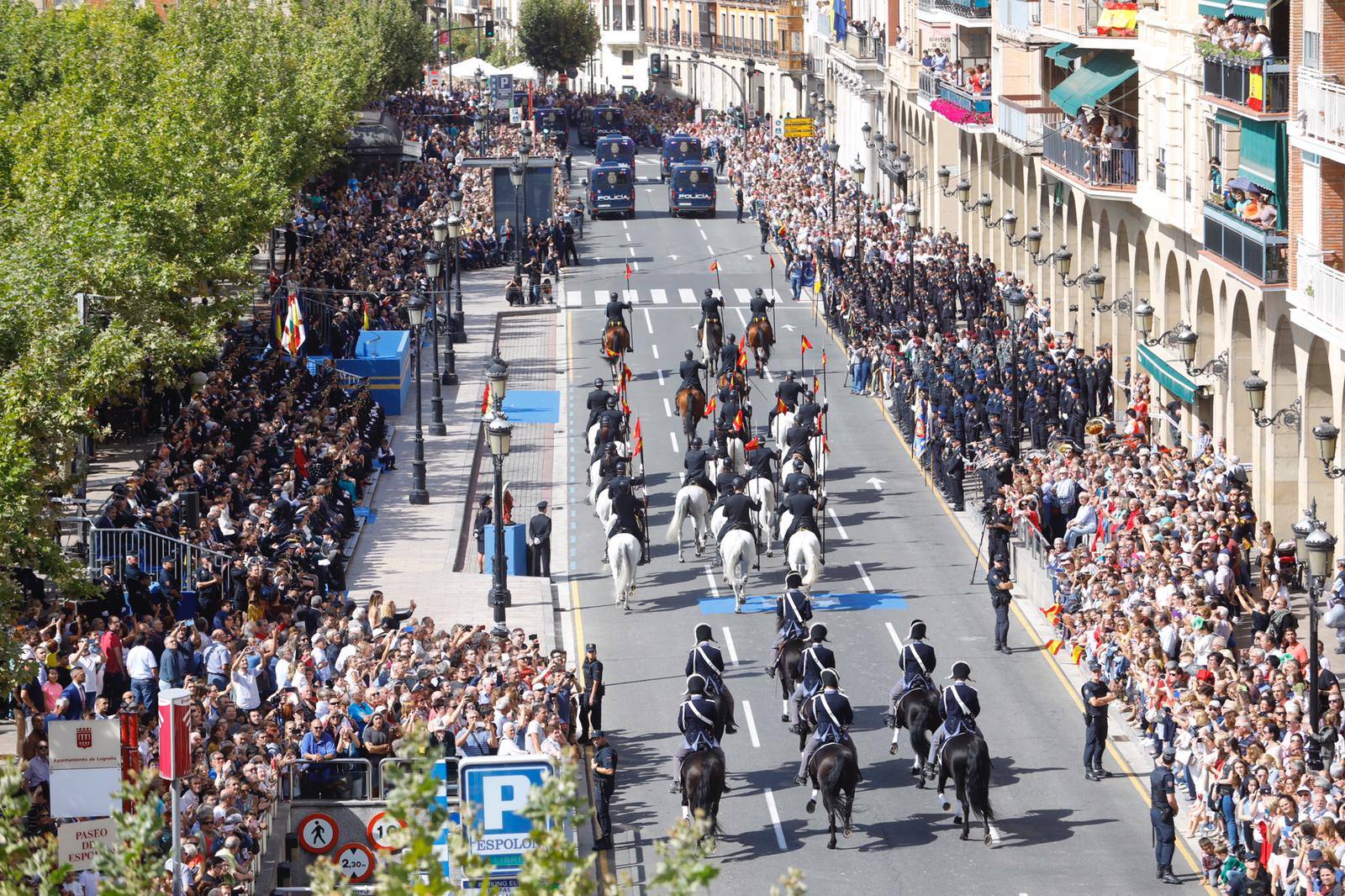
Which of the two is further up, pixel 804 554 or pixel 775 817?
A: pixel 804 554

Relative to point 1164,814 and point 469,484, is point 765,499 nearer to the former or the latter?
point 469,484

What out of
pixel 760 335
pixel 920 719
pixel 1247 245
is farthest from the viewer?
pixel 760 335

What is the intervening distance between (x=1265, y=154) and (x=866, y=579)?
1042cm

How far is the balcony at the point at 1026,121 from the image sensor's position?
5788cm

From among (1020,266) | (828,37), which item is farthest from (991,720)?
(828,37)

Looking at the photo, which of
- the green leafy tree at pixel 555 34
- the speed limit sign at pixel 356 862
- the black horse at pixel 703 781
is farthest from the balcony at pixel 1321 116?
the green leafy tree at pixel 555 34

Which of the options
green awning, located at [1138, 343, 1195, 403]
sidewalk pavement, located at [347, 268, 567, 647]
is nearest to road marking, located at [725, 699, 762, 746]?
sidewalk pavement, located at [347, 268, 567, 647]

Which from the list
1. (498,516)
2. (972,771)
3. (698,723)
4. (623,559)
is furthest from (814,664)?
(498,516)

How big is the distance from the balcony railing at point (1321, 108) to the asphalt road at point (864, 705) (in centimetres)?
909

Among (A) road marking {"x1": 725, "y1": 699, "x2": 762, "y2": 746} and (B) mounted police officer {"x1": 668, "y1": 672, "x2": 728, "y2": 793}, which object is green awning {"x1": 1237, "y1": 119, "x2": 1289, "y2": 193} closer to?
(A) road marking {"x1": 725, "y1": 699, "x2": 762, "y2": 746}

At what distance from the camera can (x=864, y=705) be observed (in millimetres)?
31234

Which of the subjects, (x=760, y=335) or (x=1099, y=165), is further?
(x=760, y=335)

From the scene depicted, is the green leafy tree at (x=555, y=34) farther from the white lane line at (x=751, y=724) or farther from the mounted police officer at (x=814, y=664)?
the mounted police officer at (x=814, y=664)

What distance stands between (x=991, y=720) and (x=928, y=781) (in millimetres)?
2720
